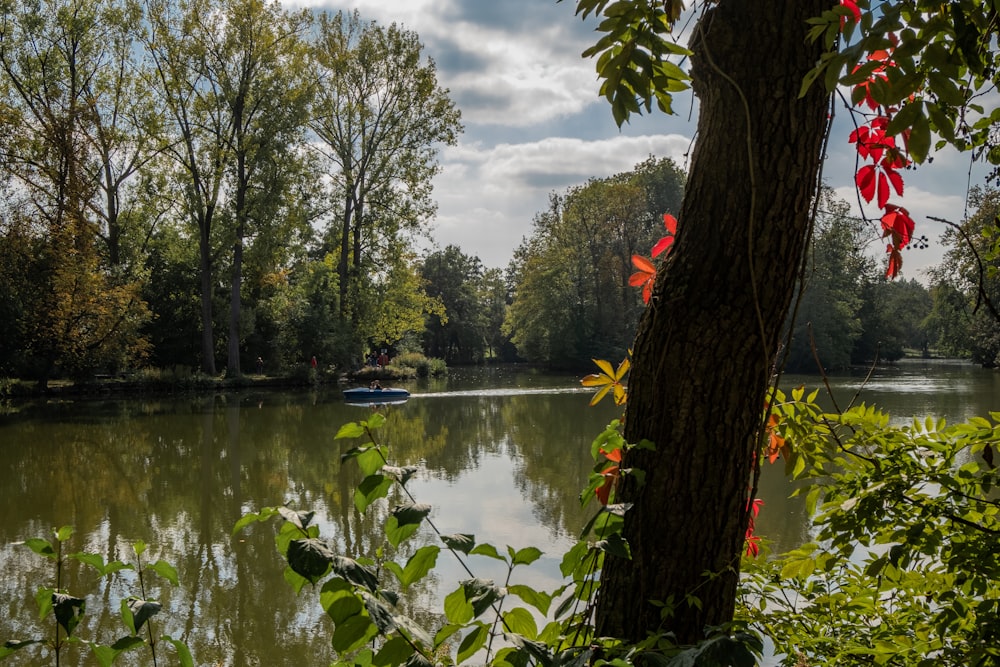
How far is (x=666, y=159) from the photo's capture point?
147ft

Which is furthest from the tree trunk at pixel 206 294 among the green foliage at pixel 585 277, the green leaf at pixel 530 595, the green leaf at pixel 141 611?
the green leaf at pixel 530 595

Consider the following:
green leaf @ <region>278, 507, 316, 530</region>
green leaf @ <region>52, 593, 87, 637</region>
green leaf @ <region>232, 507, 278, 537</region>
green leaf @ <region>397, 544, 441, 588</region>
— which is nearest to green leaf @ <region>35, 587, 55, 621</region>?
green leaf @ <region>52, 593, 87, 637</region>

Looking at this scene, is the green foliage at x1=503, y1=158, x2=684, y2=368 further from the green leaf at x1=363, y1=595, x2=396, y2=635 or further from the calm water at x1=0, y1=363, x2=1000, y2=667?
the green leaf at x1=363, y1=595, x2=396, y2=635

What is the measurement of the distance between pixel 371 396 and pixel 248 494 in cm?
1196

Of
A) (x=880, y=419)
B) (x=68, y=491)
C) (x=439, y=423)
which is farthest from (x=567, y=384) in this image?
(x=880, y=419)

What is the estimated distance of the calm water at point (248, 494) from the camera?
188 inches

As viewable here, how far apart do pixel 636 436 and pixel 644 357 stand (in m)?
0.14

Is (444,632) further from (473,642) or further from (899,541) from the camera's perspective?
(899,541)

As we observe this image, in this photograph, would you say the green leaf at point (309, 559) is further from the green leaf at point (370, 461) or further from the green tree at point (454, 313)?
the green tree at point (454, 313)

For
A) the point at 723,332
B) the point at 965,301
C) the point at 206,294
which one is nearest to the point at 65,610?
the point at 723,332

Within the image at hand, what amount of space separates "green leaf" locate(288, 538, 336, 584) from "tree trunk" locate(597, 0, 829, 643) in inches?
22.1

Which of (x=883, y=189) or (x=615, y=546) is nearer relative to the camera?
(x=615, y=546)

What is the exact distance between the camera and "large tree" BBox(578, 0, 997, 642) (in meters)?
1.25

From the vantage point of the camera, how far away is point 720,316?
4.11ft
